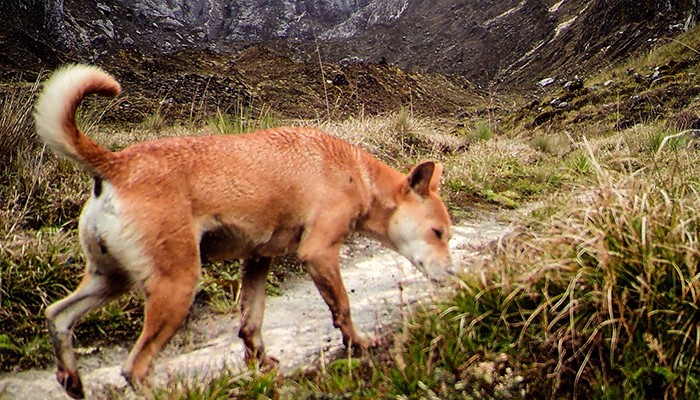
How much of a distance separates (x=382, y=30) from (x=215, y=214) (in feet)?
394

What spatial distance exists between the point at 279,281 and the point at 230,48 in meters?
109

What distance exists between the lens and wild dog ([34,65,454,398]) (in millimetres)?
2725

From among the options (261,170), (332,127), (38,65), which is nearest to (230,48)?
(38,65)

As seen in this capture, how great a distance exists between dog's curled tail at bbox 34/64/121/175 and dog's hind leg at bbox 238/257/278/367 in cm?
115

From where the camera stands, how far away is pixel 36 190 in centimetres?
544

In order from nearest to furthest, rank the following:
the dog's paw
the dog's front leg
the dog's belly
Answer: the dog's paw < the dog's belly < the dog's front leg

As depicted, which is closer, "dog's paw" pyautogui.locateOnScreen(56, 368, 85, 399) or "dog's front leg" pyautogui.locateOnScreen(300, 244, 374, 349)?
"dog's paw" pyautogui.locateOnScreen(56, 368, 85, 399)

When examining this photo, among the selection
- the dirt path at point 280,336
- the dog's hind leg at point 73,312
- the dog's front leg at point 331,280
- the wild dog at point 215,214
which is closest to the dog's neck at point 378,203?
the wild dog at point 215,214

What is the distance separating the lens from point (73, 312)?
2.99 m

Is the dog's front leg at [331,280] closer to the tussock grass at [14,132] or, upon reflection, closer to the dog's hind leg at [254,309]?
the dog's hind leg at [254,309]

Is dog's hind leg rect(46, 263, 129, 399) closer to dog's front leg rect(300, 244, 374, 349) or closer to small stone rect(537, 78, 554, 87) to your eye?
dog's front leg rect(300, 244, 374, 349)

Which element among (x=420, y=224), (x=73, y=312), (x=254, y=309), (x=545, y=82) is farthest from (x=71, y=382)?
(x=545, y=82)

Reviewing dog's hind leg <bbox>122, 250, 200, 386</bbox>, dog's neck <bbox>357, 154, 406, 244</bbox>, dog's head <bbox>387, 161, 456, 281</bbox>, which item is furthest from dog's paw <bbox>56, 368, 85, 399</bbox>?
dog's head <bbox>387, 161, 456, 281</bbox>

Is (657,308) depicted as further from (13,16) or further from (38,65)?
(13,16)
